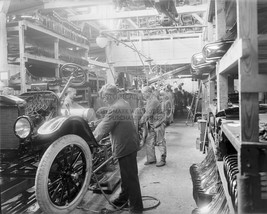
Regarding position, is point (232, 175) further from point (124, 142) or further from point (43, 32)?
point (43, 32)

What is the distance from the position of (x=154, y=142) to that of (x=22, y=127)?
336 centimetres

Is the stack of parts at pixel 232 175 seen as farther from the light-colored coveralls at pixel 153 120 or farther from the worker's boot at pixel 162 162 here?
the light-colored coveralls at pixel 153 120

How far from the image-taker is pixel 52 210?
87.6 inches

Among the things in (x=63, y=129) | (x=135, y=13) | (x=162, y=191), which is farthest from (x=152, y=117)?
(x=135, y=13)

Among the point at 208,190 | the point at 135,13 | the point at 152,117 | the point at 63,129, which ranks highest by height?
the point at 135,13

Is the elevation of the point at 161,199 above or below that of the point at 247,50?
below

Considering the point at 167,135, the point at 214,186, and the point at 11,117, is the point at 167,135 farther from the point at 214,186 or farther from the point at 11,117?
the point at 11,117

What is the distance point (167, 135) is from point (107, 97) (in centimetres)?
604

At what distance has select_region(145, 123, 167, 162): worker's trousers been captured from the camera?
532cm

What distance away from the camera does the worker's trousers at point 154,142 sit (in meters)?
5.32

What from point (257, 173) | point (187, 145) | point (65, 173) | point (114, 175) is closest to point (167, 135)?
point (187, 145)

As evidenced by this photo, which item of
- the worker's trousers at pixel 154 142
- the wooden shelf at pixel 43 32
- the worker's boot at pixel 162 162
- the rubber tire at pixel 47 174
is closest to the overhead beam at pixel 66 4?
the wooden shelf at pixel 43 32

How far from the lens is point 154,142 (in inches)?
215

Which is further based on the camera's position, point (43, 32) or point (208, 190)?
point (43, 32)
